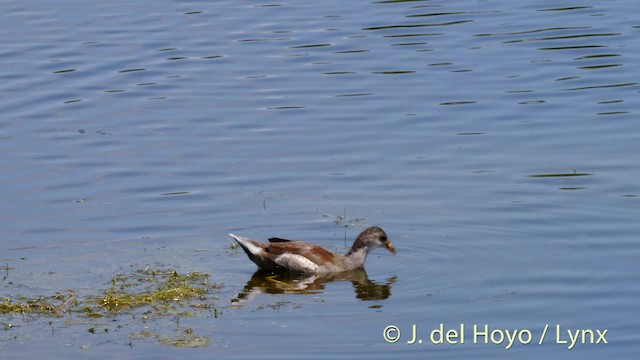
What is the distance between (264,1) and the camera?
3059 centimetres

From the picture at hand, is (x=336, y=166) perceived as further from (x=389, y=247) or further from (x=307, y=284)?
(x=307, y=284)

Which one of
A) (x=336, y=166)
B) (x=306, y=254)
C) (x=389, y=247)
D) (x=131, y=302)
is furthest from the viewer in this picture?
(x=336, y=166)

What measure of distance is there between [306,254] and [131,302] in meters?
2.30

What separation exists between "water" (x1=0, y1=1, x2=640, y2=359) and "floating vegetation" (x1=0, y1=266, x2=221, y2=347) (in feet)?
0.62

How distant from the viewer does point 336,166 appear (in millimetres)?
19734

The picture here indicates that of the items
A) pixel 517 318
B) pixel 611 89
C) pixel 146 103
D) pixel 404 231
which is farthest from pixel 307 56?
pixel 517 318

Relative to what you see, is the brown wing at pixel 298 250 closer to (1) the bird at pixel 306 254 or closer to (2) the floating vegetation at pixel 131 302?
(1) the bird at pixel 306 254

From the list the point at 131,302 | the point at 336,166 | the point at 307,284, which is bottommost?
the point at 307,284

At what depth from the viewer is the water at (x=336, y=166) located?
14406 mm

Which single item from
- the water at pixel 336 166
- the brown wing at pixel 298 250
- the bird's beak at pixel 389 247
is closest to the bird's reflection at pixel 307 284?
the water at pixel 336 166

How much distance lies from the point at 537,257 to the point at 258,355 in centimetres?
411

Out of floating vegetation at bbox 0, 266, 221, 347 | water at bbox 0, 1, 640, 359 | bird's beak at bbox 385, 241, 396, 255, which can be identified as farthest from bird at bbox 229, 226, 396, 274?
floating vegetation at bbox 0, 266, 221, 347

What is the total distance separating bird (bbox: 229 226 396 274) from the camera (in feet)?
53.3

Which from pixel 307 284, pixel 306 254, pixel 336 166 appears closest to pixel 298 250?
pixel 306 254
